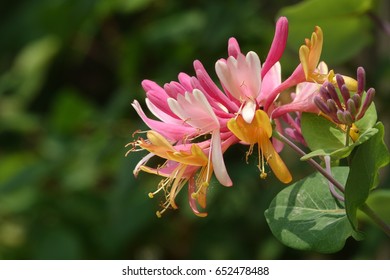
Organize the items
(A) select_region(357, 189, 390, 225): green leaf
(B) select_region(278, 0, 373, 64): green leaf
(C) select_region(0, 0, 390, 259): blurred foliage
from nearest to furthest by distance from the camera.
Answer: (A) select_region(357, 189, 390, 225): green leaf
(B) select_region(278, 0, 373, 64): green leaf
(C) select_region(0, 0, 390, 259): blurred foliage

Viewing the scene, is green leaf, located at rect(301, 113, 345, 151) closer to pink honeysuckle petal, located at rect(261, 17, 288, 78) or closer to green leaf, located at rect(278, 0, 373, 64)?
pink honeysuckle petal, located at rect(261, 17, 288, 78)

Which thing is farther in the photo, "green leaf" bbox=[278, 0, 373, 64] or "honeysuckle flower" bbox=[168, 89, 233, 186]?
"green leaf" bbox=[278, 0, 373, 64]

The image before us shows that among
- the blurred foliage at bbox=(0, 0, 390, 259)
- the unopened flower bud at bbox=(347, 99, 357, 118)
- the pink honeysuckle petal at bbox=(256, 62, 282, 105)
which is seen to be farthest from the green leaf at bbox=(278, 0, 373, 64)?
the unopened flower bud at bbox=(347, 99, 357, 118)

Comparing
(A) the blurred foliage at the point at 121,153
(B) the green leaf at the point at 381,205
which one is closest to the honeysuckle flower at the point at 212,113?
(B) the green leaf at the point at 381,205

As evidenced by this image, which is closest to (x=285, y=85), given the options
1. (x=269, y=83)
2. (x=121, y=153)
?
(x=269, y=83)

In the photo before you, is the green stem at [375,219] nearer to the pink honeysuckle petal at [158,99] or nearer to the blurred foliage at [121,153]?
the pink honeysuckle petal at [158,99]

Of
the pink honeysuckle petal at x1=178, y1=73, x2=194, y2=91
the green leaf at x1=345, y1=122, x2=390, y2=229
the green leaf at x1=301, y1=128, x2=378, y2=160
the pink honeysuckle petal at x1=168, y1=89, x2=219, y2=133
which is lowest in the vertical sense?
the green leaf at x1=345, y1=122, x2=390, y2=229

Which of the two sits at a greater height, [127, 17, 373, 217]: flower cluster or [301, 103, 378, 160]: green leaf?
[127, 17, 373, 217]: flower cluster
